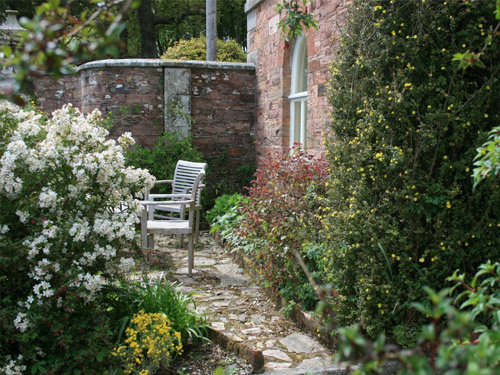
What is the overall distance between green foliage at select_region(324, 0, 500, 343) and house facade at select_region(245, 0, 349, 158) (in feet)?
7.44

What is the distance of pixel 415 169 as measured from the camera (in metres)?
3.37

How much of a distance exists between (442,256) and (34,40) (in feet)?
9.57

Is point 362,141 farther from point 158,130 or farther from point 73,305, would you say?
point 158,130

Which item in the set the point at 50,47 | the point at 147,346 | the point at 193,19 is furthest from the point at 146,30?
the point at 50,47

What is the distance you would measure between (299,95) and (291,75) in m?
0.48

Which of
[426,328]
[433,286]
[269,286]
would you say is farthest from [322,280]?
[426,328]

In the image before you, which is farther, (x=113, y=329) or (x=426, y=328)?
(x=113, y=329)

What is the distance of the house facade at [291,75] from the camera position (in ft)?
19.9

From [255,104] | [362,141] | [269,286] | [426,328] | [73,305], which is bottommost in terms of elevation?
[269,286]

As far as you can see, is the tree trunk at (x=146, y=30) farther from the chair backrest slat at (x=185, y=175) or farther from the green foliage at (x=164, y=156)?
the chair backrest slat at (x=185, y=175)

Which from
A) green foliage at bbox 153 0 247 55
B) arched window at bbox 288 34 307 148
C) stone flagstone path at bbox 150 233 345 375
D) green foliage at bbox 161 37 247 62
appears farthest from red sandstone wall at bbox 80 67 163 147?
green foliage at bbox 153 0 247 55

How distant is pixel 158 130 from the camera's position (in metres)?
8.89

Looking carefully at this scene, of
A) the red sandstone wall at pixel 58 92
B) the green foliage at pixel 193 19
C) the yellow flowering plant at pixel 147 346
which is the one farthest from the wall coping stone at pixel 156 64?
the green foliage at pixel 193 19

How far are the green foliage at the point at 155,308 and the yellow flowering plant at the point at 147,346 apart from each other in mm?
184
